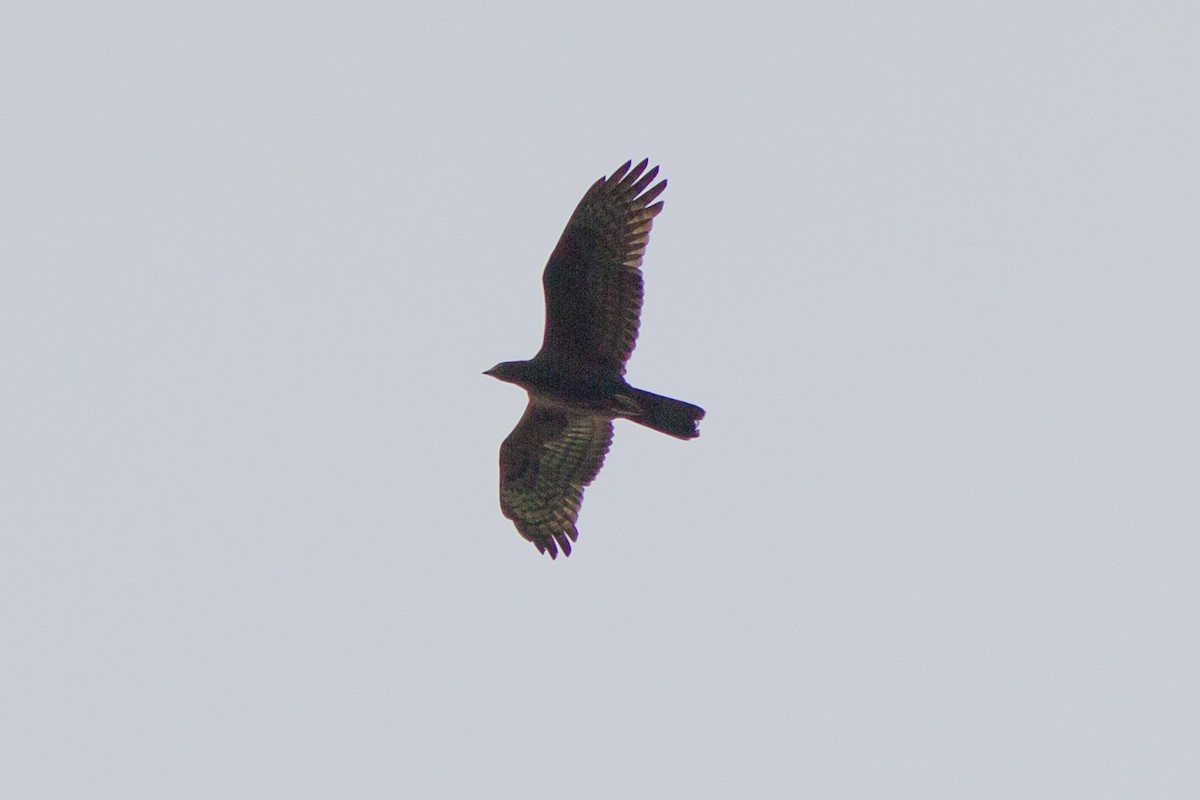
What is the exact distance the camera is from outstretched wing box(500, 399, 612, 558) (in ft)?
51.8

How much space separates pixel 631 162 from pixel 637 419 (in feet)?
7.03

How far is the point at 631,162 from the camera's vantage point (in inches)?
570

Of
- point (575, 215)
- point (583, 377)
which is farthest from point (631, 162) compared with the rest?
point (583, 377)

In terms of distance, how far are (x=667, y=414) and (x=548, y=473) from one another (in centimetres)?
214

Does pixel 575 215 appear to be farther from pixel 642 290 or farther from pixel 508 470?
pixel 508 470

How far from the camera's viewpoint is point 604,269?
567 inches

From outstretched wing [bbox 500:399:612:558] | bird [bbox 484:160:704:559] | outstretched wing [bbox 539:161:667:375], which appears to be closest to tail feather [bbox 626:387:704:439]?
bird [bbox 484:160:704:559]

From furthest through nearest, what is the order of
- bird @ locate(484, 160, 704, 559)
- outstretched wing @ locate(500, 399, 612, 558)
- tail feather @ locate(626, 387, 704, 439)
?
outstretched wing @ locate(500, 399, 612, 558), bird @ locate(484, 160, 704, 559), tail feather @ locate(626, 387, 704, 439)

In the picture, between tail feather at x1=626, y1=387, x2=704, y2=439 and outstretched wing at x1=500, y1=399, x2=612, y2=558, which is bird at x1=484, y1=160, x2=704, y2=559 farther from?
outstretched wing at x1=500, y1=399, x2=612, y2=558

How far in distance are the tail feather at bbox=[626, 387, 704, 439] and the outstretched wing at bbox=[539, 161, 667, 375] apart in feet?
1.36

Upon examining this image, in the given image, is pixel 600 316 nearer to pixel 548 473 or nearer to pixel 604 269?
pixel 604 269

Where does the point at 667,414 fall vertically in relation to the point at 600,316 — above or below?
below

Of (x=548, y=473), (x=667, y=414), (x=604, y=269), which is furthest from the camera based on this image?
(x=548, y=473)

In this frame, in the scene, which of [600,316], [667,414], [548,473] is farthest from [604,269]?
[548,473]
